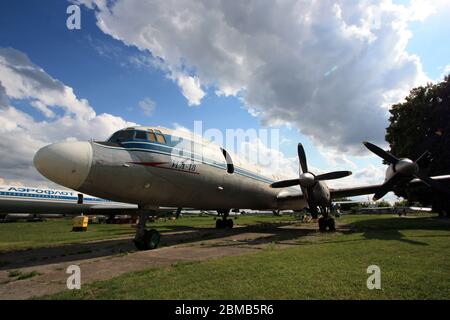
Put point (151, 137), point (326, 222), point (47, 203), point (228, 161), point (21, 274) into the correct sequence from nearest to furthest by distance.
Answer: point (21, 274) < point (151, 137) < point (228, 161) < point (326, 222) < point (47, 203)

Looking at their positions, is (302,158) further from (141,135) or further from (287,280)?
(287,280)

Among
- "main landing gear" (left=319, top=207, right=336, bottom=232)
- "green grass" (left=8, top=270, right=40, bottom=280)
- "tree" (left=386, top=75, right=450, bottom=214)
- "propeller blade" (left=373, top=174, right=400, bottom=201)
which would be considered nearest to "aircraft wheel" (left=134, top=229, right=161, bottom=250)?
"green grass" (left=8, top=270, right=40, bottom=280)

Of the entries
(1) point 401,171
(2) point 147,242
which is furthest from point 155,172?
(1) point 401,171

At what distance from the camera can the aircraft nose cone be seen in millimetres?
8766

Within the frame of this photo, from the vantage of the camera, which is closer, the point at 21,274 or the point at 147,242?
the point at 21,274

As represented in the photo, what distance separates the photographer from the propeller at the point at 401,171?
15.4 m

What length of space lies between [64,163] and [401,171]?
52.2 ft

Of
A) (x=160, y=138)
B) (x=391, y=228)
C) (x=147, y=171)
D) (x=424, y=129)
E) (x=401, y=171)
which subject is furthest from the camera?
(x=424, y=129)

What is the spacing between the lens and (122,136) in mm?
11422

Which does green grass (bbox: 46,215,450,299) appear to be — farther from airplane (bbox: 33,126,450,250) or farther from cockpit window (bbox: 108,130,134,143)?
cockpit window (bbox: 108,130,134,143)

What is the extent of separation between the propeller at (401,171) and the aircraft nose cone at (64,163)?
15.2 metres

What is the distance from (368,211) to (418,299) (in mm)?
105250
